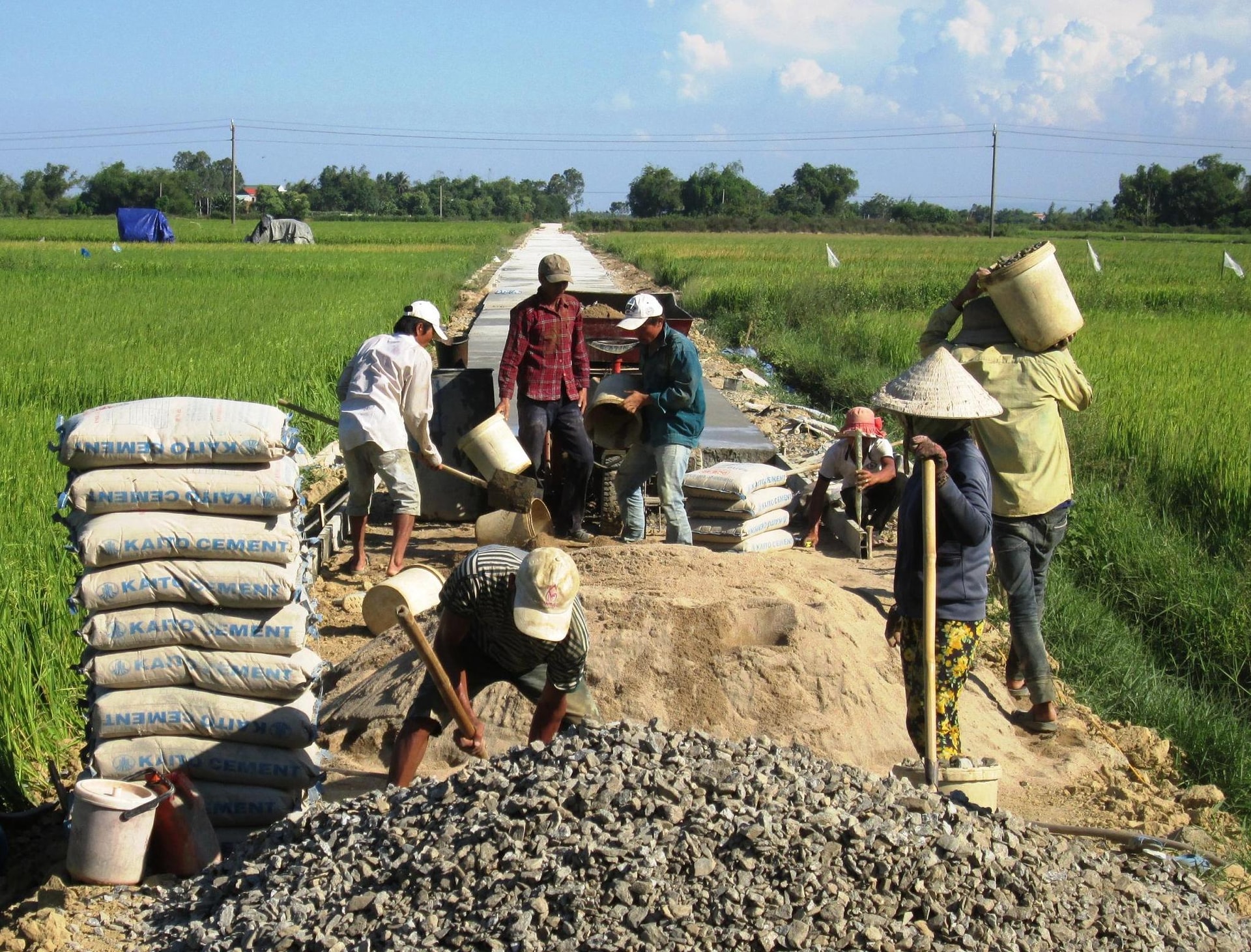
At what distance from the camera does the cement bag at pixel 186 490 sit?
4.11 metres

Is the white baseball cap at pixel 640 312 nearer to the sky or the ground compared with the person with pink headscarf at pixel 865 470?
nearer to the sky

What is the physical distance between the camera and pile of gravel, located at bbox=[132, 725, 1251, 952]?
301 cm

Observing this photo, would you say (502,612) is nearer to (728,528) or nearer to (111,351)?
(728,528)

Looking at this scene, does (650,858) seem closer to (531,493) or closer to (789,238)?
(531,493)

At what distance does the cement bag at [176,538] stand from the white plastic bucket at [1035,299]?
3269 millimetres

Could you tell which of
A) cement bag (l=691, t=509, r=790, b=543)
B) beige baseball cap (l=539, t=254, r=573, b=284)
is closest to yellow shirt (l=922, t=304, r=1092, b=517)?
cement bag (l=691, t=509, r=790, b=543)

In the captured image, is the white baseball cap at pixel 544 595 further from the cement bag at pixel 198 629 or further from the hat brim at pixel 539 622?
the cement bag at pixel 198 629

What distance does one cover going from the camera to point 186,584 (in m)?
4.19

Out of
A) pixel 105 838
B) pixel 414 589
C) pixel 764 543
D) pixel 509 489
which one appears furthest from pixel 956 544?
pixel 509 489

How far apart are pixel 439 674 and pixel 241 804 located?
0.97 m

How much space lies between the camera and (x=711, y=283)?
89.0 feet

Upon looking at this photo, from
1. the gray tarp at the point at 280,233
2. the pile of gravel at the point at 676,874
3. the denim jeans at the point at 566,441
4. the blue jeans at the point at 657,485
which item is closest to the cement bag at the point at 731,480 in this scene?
the blue jeans at the point at 657,485

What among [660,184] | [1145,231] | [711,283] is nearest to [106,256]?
[711,283]

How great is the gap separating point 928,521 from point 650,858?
1.62 m
